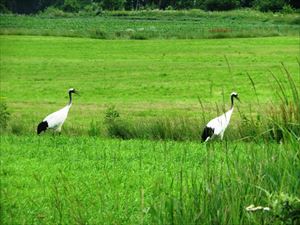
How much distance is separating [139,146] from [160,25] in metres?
60.0

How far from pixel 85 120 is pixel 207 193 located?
527 inches

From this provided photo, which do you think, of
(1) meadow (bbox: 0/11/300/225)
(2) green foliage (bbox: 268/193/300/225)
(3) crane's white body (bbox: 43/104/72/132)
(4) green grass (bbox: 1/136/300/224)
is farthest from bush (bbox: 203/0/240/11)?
(2) green foliage (bbox: 268/193/300/225)

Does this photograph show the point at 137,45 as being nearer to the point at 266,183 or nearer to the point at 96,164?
the point at 96,164

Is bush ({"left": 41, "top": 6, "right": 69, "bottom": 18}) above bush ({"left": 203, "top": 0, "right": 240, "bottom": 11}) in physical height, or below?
below

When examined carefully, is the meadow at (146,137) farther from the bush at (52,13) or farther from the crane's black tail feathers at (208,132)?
the bush at (52,13)

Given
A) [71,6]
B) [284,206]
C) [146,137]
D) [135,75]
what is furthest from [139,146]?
[71,6]

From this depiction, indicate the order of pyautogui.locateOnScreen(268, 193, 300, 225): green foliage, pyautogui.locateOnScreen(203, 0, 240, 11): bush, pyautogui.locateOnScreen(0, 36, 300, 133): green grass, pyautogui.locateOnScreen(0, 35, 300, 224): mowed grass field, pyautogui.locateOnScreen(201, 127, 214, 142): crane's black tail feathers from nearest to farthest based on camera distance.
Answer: pyautogui.locateOnScreen(268, 193, 300, 225): green foliage, pyautogui.locateOnScreen(0, 35, 300, 224): mowed grass field, pyautogui.locateOnScreen(201, 127, 214, 142): crane's black tail feathers, pyautogui.locateOnScreen(0, 36, 300, 133): green grass, pyautogui.locateOnScreen(203, 0, 240, 11): bush

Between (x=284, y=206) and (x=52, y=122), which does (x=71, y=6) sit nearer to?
(x=52, y=122)

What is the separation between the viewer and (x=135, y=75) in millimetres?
31750

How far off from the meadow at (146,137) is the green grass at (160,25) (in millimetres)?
7248

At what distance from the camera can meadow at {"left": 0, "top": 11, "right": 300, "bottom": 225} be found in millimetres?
5523

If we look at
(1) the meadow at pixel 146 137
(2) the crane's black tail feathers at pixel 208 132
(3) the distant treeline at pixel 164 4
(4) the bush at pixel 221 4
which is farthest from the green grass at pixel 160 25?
(2) the crane's black tail feathers at pixel 208 132

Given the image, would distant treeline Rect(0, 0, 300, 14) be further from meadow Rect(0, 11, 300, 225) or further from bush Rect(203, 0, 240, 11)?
meadow Rect(0, 11, 300, 225)

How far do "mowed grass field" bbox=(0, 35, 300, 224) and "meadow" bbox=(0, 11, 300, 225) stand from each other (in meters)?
0.02
